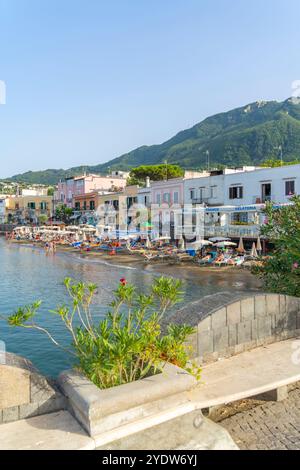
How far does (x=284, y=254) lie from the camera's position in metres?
9.48

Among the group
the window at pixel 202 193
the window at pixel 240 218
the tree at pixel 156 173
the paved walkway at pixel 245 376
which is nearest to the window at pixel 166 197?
the window at pixel 202 193

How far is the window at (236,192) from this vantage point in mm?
39994

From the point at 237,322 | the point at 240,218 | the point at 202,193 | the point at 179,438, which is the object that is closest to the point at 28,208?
the point at 202,193

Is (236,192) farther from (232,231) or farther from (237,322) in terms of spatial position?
(237,322)

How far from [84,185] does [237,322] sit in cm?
7074

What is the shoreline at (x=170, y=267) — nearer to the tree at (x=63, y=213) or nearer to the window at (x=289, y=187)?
the window at (x=289, y=187)

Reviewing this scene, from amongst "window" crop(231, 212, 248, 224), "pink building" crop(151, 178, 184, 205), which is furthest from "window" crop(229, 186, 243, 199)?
"pink building" crop(151, 178, 184, 205)

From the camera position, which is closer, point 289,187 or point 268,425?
point 268,425

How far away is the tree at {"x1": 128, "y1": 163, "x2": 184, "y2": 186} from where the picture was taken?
67688 mm

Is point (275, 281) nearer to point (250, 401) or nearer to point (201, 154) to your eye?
point (250, 401)

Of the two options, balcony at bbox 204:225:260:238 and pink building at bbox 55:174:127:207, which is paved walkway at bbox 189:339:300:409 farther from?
pink building at bbox 55:174:127:207

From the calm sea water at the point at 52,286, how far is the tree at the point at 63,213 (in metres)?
33.8
